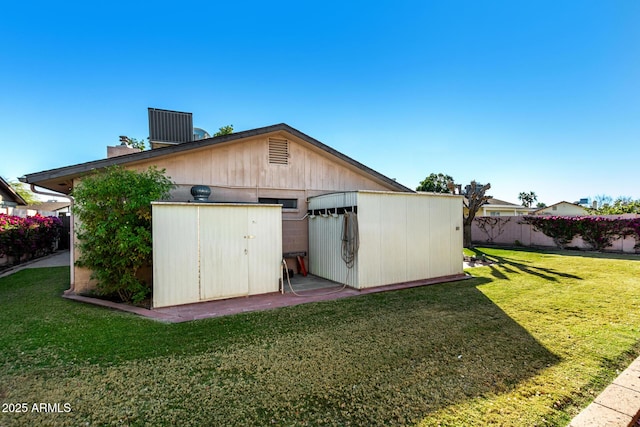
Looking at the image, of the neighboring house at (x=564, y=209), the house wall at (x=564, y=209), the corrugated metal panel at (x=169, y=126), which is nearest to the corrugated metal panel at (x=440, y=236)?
the corrugated metal panel at (x=169, y=126)

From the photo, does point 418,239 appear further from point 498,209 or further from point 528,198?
point 528,198

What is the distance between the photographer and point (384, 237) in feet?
23.6

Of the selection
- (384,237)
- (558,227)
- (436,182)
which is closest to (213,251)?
(384,237)

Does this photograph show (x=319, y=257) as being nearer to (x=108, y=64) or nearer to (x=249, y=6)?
(x=249, y=6)

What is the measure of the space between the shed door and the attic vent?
2.82 m

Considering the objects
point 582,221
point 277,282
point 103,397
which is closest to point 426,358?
point 103,397

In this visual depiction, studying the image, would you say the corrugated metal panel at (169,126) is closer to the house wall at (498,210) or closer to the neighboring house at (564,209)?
the house wall at (498,210)

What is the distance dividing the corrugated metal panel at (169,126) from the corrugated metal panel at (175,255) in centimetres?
526

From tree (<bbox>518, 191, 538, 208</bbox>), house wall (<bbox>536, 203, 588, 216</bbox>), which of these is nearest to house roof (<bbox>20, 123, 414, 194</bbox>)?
house wall (<bbox>536, 203, 588, 216</bbox>)

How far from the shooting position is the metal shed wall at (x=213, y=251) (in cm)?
561

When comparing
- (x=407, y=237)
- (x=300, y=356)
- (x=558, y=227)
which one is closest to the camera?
(x=300, y=356)

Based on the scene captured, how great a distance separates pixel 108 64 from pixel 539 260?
18729 millimetres

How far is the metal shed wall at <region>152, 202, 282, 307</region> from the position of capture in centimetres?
561

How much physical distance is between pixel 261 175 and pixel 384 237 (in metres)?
4.03
